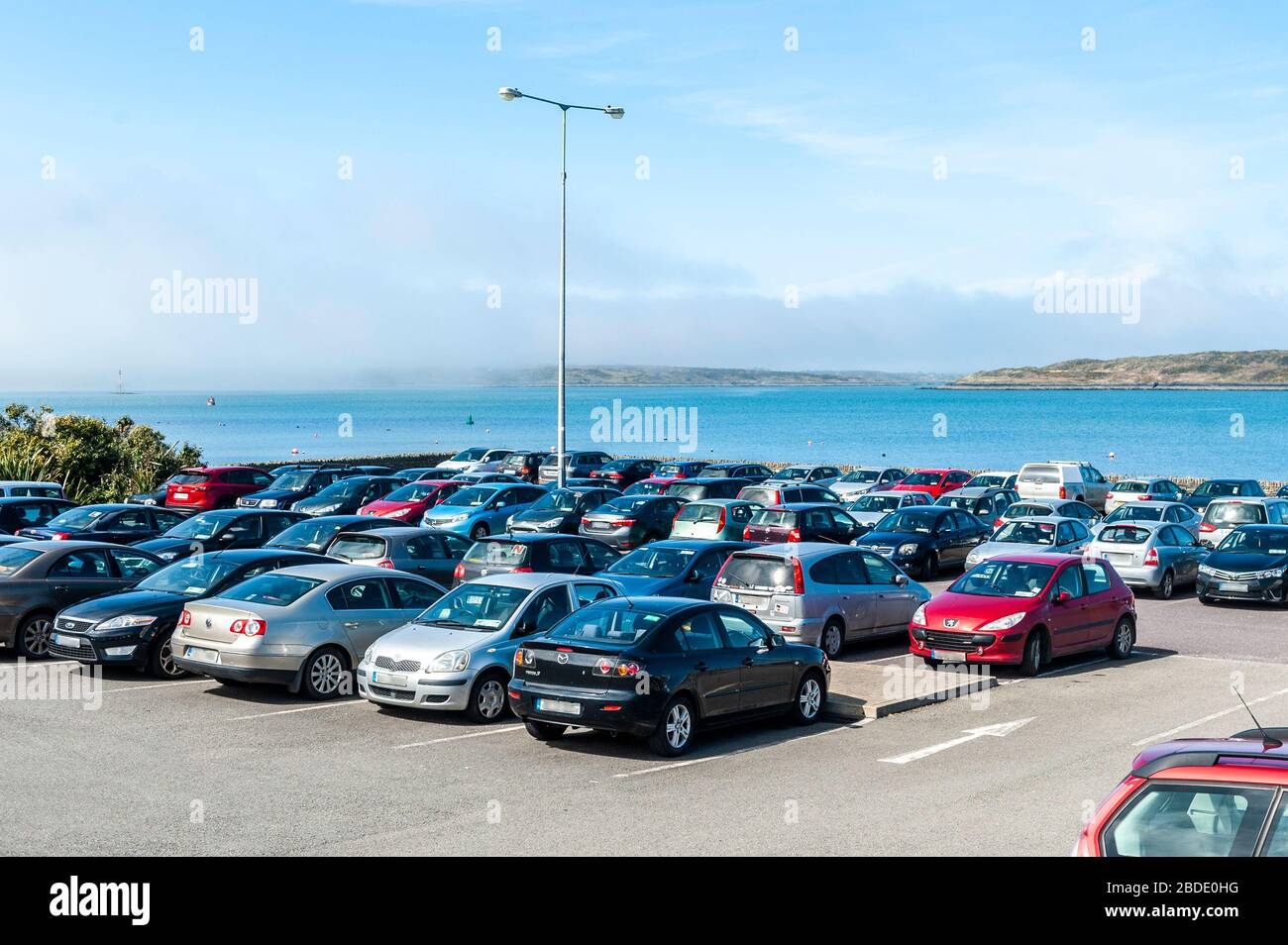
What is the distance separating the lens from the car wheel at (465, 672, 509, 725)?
13.2 metres

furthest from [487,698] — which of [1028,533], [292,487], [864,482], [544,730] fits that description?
[864,482]

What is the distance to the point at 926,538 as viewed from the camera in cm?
2731

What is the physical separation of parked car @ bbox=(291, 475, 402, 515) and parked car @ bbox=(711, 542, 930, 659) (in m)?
16.6

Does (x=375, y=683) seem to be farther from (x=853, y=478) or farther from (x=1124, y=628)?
(x=853, y=478)

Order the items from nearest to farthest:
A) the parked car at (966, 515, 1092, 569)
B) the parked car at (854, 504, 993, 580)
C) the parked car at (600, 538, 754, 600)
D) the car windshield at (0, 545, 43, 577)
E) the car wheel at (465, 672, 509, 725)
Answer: the car wheel at (465, 672, 509, 725)
the car windshield at (0, 545, 43, 577)
the parked car at (600, 538, 754, 600)
the parked car at (966, 515, 1092, 569)
the parked car at (854, 504, 993, 580)

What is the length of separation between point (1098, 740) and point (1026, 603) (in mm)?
4072

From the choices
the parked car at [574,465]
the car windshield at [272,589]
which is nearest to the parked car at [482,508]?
the parked car at [574,465]

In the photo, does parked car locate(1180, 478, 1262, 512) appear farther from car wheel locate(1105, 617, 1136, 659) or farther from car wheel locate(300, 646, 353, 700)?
car wheel locate(300, 646, 353, 700)

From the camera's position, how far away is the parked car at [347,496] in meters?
31.9

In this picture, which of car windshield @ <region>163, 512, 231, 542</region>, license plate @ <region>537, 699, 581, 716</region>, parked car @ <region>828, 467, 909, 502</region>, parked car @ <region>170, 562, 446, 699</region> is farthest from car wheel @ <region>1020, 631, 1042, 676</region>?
parked car @ <region>828, 467, 909, 502</region>

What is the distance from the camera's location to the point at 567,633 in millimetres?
12445

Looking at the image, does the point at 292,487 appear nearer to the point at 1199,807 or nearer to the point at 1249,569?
the point at 1249,569

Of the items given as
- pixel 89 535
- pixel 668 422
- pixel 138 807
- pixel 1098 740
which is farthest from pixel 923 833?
pixel 668 422

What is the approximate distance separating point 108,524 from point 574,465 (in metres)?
24.7
